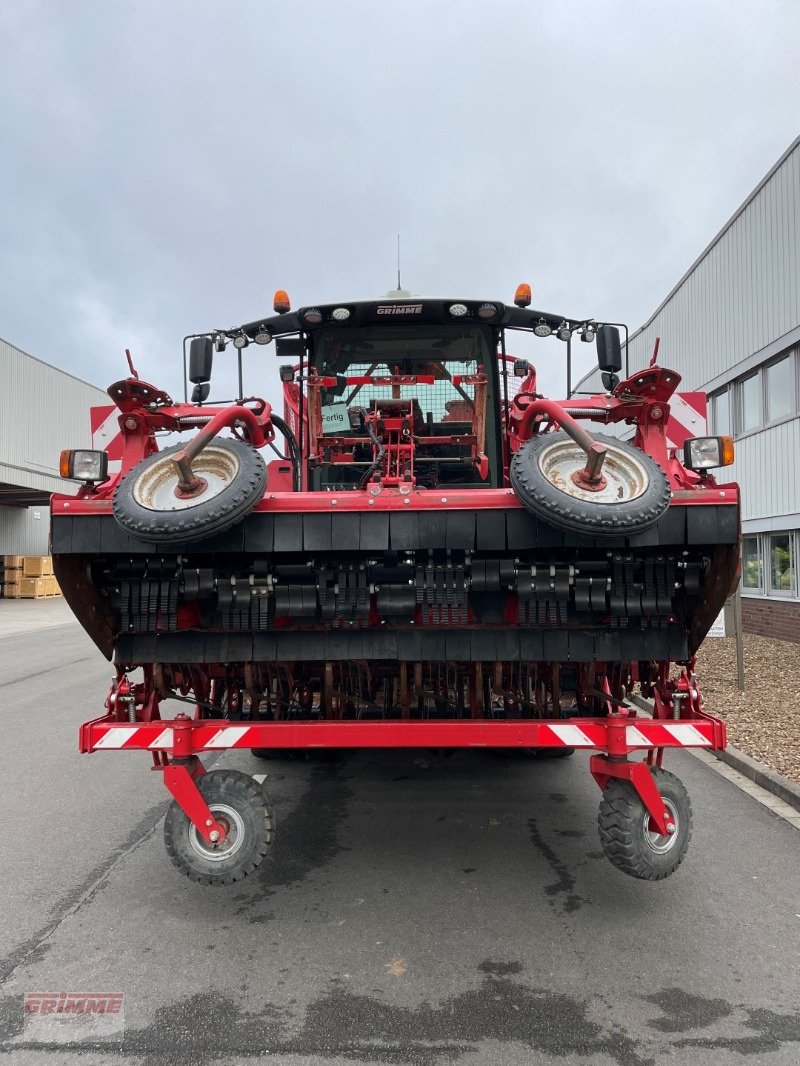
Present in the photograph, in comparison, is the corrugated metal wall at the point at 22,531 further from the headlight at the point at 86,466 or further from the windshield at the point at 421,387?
the headlight at the point at 86,466

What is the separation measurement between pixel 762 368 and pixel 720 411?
1962mm

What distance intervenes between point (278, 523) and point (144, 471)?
0.63m

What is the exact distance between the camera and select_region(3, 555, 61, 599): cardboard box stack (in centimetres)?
3070

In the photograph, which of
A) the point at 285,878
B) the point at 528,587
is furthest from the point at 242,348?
the point at 285,878

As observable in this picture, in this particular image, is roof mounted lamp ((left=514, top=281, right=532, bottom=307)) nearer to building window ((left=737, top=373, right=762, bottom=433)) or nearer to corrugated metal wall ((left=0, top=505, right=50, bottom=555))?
building window ((left=737, top=373, right=762, bottom=433))

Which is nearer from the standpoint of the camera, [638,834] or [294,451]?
[638,834]

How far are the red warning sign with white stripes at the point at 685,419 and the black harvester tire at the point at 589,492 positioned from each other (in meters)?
1.05

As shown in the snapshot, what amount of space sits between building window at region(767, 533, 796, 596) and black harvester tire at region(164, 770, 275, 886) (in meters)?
10.8

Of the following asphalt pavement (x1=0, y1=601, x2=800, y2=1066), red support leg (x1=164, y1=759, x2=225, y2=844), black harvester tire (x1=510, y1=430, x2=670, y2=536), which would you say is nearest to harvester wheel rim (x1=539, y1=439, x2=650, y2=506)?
black harvester tire (x1=510, y1=430, x2=670, y2=536)

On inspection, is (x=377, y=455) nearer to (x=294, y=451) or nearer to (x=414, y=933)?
(x=294, y=451)

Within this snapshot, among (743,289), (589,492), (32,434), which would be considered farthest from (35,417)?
(589,492)

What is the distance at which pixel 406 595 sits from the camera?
3182 mm
